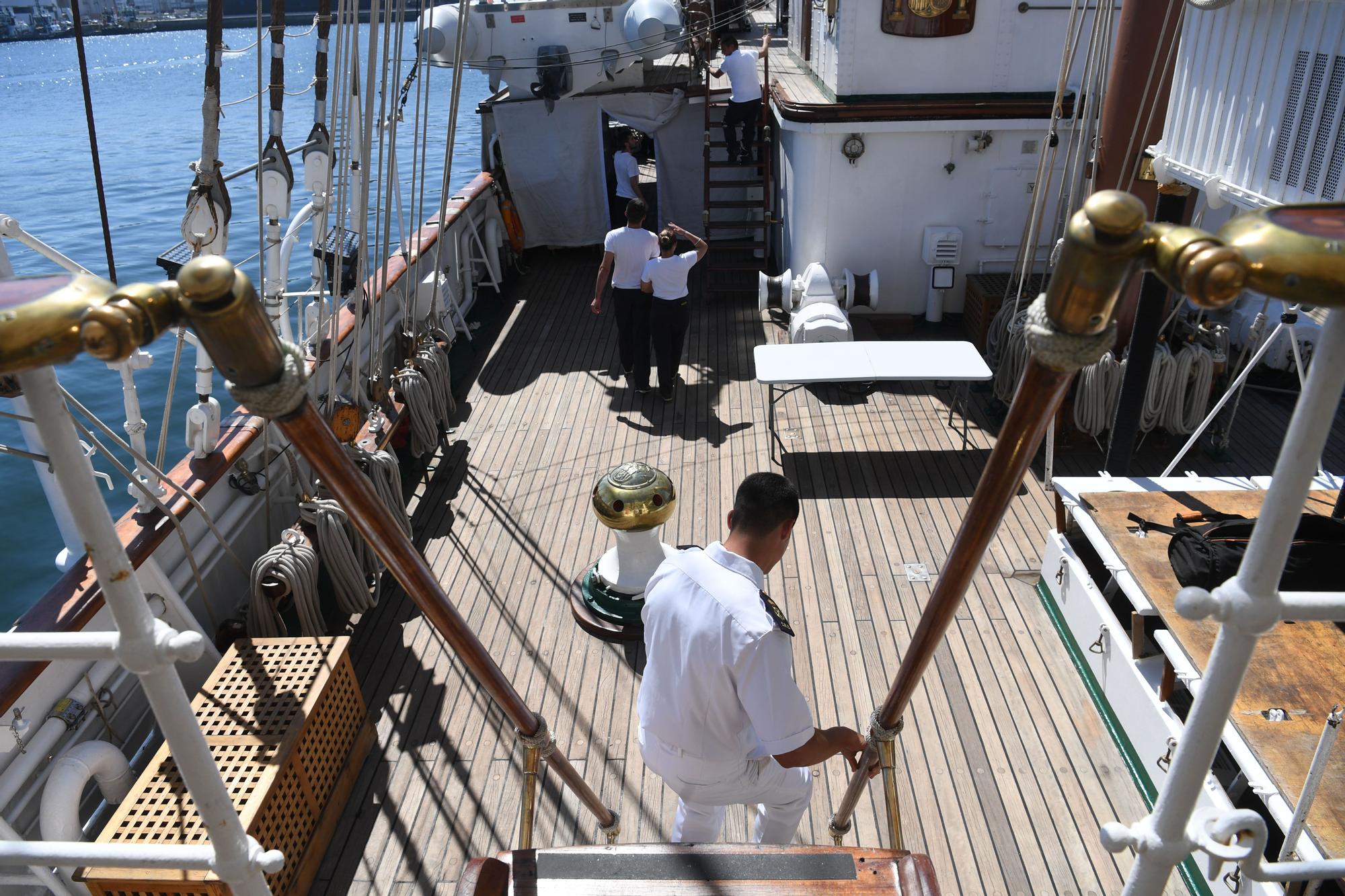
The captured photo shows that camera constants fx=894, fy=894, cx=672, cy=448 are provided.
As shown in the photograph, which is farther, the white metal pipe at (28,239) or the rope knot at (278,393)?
the white metal pipe at (28,239)

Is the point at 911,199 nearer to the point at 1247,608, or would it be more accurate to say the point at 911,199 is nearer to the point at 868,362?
the point at 868,362

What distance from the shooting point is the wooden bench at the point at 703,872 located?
1.77 m

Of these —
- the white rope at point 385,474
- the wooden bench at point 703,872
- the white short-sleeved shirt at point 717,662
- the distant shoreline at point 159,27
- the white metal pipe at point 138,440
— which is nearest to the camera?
the wooden bench at point 703,872

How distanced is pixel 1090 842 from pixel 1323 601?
7.53ft

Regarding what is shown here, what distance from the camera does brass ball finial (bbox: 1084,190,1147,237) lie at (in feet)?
2.60

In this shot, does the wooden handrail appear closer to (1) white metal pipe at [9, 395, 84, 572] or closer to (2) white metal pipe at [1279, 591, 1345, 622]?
(1) white metal pipe at [9, 395, 84, 572]

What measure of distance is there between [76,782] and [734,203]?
720 cm

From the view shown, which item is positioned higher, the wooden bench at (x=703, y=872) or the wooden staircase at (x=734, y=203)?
the wooden staircase at (x=734, y=203)

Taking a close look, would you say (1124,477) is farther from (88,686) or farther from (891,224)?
(88,686)

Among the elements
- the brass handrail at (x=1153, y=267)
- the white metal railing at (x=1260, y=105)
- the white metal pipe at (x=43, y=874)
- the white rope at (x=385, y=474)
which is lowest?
the white metal pipe at (x=43, y=874)

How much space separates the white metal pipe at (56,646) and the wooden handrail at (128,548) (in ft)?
3.19

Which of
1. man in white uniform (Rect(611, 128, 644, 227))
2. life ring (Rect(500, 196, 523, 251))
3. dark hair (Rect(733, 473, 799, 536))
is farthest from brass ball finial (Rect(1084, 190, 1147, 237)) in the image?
life ring (Rect(500, 196, 523, 251))

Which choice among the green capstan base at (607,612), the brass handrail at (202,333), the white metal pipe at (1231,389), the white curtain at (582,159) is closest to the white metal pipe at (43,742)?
the green capstan base at (607,612)

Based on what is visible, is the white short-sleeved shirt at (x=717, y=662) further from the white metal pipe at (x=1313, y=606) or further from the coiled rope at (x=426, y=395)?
the coiled rope at (x=426, y=395)
